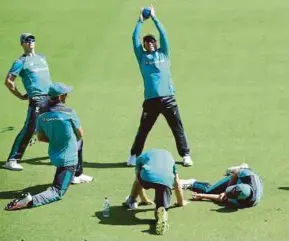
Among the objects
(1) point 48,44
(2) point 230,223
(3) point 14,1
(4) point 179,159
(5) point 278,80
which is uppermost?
(3) point 14,1

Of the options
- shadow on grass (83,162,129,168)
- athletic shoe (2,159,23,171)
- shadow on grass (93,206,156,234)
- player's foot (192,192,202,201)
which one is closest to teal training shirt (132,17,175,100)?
shadow on grass (83,162,129,168)

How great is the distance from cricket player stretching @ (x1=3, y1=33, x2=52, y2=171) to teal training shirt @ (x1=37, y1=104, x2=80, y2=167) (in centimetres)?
127

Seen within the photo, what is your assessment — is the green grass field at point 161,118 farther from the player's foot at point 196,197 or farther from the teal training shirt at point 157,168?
the teal training shirt at point 157,168

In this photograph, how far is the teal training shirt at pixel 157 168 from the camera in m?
9.38

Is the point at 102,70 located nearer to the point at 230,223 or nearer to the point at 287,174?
the point at 287,174

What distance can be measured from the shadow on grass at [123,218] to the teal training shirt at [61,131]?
910 mm

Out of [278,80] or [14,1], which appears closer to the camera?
[278,80]

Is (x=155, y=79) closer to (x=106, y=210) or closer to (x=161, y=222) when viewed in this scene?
(x=106, y=210)

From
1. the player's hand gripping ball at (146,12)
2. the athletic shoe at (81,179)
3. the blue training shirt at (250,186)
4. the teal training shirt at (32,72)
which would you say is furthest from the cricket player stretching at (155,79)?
the blue training shirt at (250,186)

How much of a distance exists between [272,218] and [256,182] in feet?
1.86

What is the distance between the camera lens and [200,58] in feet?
53.8

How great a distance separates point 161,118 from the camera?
13.6 metres

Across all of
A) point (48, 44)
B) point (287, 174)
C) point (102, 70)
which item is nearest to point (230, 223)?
point (287, 174)

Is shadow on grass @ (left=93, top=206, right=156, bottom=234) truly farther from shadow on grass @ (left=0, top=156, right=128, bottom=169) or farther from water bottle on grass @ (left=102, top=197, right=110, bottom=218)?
shadow on grass @ (left=0, top=156, right=128, bottom=169)
